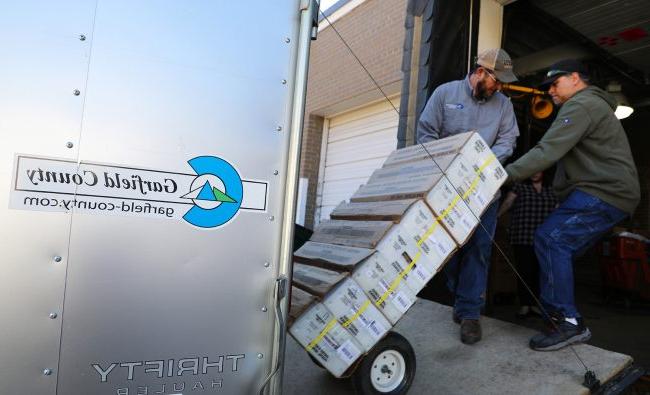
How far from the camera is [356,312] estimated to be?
8.17 feet

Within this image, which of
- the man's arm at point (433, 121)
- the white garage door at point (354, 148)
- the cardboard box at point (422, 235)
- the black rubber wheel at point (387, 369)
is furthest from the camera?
the white garage door at point (354, 148)

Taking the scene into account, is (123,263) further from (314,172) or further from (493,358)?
(314,172)

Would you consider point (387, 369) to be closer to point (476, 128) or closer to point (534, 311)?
point (476, 128)

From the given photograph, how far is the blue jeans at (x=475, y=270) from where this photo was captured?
11.5ft

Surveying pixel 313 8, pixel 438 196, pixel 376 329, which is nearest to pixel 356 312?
pixel 376 329

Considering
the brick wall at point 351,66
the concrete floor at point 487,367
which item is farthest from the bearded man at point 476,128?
the brick wall at point 351,66

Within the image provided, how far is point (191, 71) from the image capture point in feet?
5.88

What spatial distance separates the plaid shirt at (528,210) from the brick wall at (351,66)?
9.51ft

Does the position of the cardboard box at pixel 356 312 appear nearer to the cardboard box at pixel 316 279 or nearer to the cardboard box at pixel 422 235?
the cardboard box at pixel 316 279

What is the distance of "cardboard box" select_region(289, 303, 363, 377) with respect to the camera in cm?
245

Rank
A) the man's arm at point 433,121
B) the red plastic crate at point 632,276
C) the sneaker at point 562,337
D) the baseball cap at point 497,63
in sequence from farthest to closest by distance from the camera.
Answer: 1. the red plastic crate at point 632,276
2. the man's arm at point 433,121
3. the baseball cap at point 497,63
4. the sneaker at point 562,337

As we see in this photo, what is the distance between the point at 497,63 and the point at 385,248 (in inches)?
77.0

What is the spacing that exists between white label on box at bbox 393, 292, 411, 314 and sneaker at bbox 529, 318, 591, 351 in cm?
126

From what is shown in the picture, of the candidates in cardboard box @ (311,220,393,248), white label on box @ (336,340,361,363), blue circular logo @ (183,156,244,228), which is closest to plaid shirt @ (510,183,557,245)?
cardboard box @ (311,220,393,248)
